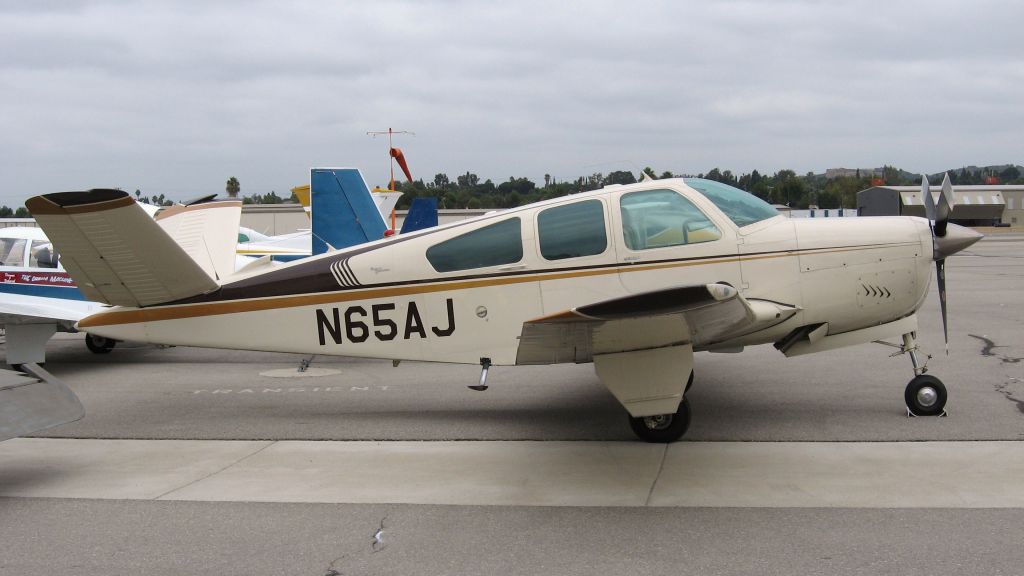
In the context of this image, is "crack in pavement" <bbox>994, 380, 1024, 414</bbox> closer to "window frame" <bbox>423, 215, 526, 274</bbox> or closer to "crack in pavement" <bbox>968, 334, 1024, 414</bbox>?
"crack in pavement" <bbox>968, 334, 1024, 414</bbox>

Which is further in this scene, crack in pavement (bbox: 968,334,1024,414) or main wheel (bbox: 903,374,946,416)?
crack in pavement (bbox: 968,334,1024,414)

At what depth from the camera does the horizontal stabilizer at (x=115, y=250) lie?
22.2 feet

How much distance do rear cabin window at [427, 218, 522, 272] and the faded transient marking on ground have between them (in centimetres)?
307

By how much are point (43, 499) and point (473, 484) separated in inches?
127

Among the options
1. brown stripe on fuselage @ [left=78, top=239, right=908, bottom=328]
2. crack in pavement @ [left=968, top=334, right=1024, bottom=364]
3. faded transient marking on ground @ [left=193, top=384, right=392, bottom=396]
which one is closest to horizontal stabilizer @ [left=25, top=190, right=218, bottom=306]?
brown stripe on fuselage @ [left=78, top=239, right=908, bottom=328]

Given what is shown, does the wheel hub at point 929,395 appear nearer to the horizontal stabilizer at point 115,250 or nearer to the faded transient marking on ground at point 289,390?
the faded transient marking on ground at point 289,390

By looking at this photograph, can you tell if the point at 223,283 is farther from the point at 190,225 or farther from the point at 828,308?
the point at 828,308

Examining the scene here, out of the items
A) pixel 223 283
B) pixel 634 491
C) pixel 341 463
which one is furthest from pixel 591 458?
pixel 223 283

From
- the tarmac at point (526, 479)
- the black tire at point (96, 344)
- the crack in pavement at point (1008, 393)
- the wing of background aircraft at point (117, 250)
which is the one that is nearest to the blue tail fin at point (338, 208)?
the tarmac at point (526, 479)

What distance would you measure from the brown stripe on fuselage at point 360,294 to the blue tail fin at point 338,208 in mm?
4673

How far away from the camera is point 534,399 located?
29.1 feet

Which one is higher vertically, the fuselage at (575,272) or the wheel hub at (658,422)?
the fuselage at (575,272)

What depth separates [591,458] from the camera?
665 centimetres

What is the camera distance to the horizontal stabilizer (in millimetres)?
6770
